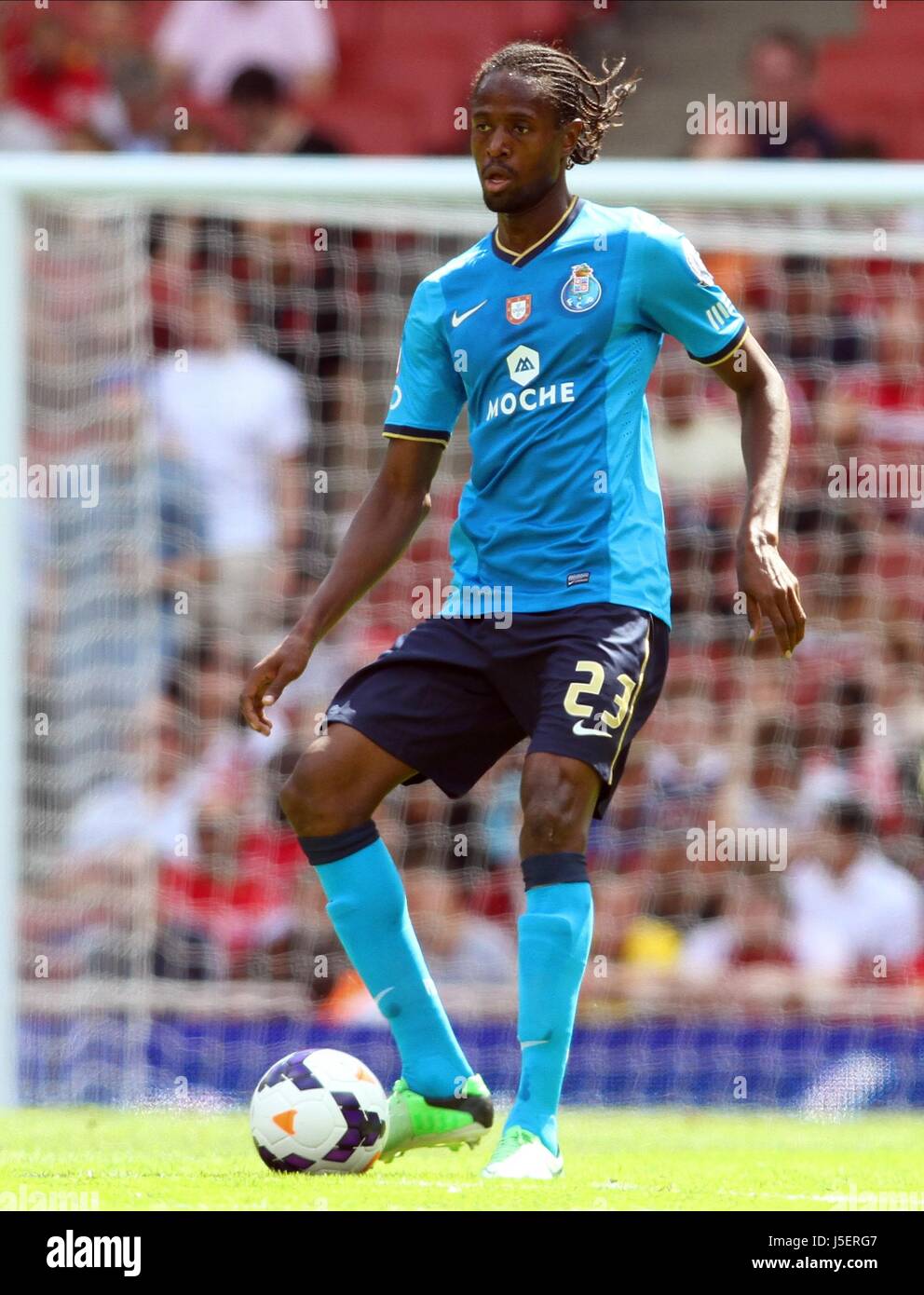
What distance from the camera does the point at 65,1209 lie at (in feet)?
11.0

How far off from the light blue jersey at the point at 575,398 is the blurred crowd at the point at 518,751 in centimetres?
341

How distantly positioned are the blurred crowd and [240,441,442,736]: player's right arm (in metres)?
3.17

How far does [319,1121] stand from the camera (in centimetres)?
389

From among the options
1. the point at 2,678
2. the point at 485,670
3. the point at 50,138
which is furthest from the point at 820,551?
the point at 50,138

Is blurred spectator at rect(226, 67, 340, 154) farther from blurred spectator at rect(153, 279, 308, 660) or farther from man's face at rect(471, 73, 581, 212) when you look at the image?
man's face at rect(471, 73, 581, 212)

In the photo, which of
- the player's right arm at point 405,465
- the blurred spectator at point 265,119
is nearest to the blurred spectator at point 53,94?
the blurred spectator at point 265,119

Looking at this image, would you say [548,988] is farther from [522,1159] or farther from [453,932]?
[453,932]

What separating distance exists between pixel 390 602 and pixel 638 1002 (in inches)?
74.9

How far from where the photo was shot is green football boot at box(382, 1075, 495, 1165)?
163 inches

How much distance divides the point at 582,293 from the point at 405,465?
23.0 inches

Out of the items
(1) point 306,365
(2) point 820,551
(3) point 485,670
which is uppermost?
(1) point 306,365

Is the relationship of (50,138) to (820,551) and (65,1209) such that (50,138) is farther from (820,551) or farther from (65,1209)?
(65,1209)

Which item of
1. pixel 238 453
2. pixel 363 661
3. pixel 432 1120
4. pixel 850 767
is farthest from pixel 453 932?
pixel 432 1120

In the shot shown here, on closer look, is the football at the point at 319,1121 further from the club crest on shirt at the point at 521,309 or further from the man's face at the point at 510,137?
the man's face at the point at 510,137
